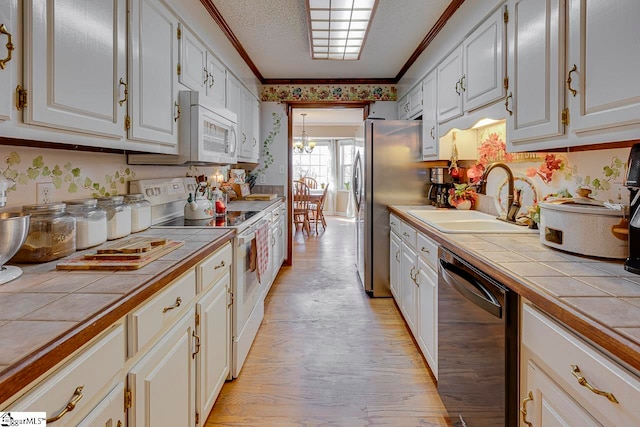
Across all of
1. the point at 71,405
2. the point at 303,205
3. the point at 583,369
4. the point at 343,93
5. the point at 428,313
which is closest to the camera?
the point at 71,405

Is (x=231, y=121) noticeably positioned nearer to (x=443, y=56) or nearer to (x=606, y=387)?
(x=443, y=56)

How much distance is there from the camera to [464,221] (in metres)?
2.42

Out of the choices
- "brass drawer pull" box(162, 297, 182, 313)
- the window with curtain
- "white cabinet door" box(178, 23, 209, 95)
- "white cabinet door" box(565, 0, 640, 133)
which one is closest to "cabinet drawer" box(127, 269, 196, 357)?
"brass drawer pull" box(162, 297, 182, 313)

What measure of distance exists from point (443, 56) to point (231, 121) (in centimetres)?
167

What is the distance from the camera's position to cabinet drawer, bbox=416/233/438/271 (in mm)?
1924

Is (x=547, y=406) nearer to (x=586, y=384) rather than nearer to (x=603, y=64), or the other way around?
(x=586, y=384)

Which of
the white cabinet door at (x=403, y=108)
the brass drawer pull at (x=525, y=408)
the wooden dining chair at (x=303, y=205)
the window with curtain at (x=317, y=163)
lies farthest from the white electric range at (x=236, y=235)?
the window with curtain at (x=317, y=163)

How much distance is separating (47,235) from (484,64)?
221 centimetres

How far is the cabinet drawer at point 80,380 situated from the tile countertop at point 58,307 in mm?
38

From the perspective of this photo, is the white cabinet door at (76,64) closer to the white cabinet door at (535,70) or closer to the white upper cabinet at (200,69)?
the white upper cabinet at (200,69)

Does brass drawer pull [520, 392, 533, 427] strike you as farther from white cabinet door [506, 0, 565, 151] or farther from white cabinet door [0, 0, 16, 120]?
white cabinet door [0, 0, 16, 120]

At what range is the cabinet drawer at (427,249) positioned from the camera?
6.31 feet

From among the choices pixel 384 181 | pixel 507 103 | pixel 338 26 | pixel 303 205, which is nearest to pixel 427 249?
pixel 507 103

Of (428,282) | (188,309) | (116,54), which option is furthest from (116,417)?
(428,282)
